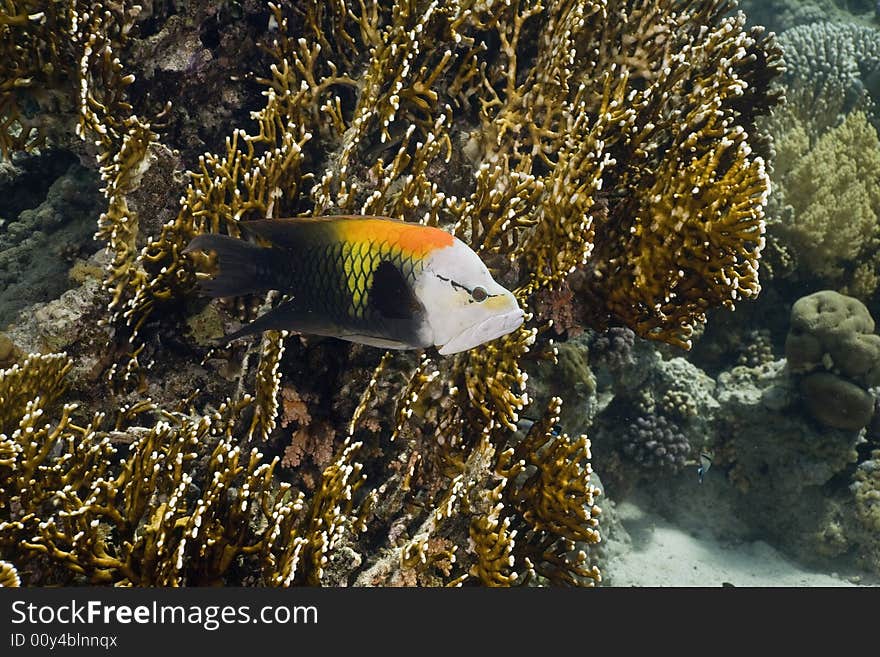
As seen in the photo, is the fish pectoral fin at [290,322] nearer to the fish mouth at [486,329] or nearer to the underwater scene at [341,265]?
the underwater scene at [341,265]

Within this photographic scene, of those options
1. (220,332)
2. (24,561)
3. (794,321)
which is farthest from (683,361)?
(24,561)

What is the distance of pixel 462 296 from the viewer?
2.27 metres

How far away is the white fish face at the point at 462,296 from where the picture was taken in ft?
7.39

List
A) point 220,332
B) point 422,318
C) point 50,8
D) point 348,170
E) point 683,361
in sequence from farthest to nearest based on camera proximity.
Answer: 1. point 683,361
2. point 348,170
3. point 220,332
4. point 50,8
5. point 422,318

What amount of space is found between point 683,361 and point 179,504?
6331 millimetres

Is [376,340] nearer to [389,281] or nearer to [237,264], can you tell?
[389,281]

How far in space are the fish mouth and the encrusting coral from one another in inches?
48.1

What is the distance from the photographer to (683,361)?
24.6 feet

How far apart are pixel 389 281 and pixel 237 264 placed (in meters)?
0.66

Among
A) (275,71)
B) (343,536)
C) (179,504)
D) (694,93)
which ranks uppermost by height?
(694,93)

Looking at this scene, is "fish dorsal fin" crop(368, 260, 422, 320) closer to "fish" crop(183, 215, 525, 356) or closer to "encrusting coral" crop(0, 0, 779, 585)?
"fish" crop(183, 215, 525, 356)

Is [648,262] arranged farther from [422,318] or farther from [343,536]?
[343,536]

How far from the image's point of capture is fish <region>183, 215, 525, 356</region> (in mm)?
2266

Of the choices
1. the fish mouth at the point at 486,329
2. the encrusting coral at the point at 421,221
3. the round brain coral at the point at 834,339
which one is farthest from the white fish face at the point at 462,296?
the round brain coral at the point at 834,339
